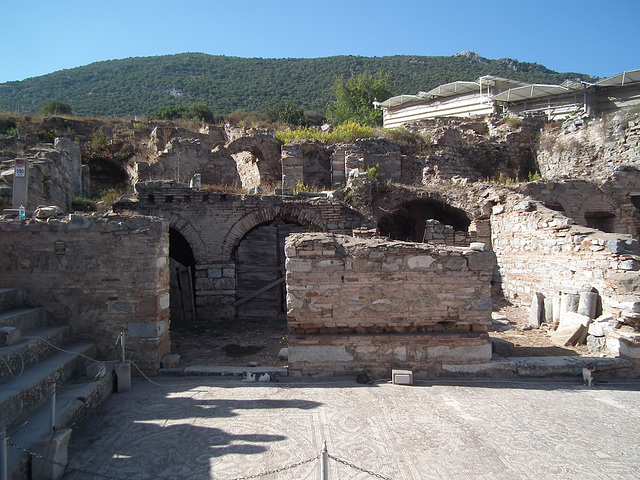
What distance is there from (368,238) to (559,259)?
535cm

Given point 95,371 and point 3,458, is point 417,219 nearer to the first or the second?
point 95,371

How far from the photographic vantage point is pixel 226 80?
55.8 meters

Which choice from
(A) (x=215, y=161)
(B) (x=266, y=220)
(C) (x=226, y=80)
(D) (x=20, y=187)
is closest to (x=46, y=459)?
(D) (x=20, y=187)

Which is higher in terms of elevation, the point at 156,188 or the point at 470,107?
the point at 470,107

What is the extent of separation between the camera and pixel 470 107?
23953 millimetres

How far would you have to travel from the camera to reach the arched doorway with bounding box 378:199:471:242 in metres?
13.6

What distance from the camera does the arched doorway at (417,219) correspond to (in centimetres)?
1364

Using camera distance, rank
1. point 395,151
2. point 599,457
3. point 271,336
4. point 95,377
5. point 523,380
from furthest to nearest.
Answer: point 395,151 → point 271,336 → point 523,380 → point 95,377 → point 599,457

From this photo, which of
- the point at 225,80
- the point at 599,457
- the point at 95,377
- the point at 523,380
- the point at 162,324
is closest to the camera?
the point at 599,457

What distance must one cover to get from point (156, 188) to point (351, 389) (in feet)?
25.1

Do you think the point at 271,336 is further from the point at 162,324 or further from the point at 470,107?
the point at 470,107

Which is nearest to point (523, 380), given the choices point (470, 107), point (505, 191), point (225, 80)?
point (505, 191)

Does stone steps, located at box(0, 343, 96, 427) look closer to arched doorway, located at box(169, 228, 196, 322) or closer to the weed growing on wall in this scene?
arched doorway, located at box(169, 228, 196, 322)

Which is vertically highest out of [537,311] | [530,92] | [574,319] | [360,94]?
[360,94]
